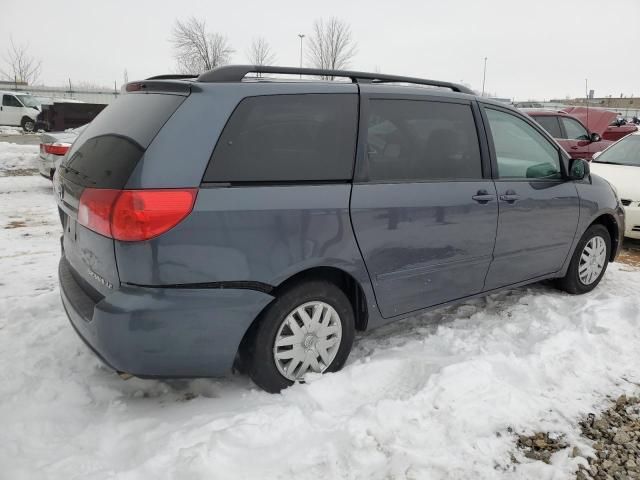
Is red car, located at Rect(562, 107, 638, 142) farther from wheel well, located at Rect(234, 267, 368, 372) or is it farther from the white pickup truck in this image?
the white pickup truck

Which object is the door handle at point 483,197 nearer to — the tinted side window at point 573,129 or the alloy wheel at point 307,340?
the alloy wheel at point 307,340

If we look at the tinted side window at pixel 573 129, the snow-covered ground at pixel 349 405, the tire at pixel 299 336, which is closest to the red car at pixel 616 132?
the tinted side window at pixel 573 129

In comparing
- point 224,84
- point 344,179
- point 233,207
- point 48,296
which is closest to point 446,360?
point 344,179

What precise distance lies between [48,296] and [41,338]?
2.44 feet

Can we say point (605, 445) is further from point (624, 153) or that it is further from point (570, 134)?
point (570, 134)

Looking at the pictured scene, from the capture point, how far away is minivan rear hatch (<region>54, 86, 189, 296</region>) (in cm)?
238

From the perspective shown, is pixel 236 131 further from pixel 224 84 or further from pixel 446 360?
pixel 446 360

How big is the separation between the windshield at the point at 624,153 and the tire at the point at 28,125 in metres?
24.8

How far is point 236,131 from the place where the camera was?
8.14 ft

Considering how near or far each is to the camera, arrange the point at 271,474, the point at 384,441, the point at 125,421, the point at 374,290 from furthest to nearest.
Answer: the point at 374,290
the point at 125,421
the point at 384,441
the point at 271,474

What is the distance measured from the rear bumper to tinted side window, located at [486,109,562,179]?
2.19 m

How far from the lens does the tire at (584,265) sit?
4395mm

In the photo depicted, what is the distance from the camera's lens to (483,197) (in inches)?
135

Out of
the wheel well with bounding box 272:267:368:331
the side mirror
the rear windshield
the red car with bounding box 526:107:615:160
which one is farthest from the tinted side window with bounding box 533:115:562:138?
the rear windshield
